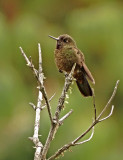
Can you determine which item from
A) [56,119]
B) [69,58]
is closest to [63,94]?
[56,119]

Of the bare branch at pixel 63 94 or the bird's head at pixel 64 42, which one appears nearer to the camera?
the bare branch at pixel 63 94

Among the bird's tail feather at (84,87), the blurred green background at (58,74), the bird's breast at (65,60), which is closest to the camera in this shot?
the bird's breast at (65,60)

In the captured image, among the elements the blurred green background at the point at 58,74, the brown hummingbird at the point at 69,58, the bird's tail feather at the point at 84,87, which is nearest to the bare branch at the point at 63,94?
the brown hummingbird at the point at 69,58

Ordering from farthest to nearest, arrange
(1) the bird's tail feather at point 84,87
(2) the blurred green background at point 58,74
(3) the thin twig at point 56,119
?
1. (2) the blurred green background at point 58,74
2. (1) the bird's tail feather at point 84,87
3. (3) the thin twig at point 56,119

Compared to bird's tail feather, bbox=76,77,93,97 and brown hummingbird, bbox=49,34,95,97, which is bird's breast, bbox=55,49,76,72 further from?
bird's tail feather, bbox=76,77,93,97

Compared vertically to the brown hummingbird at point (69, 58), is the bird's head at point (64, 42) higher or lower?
higher

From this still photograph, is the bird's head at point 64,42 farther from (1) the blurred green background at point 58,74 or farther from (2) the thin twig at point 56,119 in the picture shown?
(1) the blurred green background at point 58,74

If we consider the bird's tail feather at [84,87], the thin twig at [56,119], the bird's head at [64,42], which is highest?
the bird's head at [64,42]

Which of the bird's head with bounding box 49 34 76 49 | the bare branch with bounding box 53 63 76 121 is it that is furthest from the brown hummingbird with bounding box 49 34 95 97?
the bare branch with bounding box 53 63 76 121

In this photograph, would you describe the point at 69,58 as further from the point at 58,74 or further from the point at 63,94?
the point at 58,74

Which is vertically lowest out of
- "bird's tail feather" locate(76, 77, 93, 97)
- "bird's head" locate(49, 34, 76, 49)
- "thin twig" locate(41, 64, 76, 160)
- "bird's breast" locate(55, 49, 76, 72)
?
"thin twig" locate(41, 64, 76, 160)
